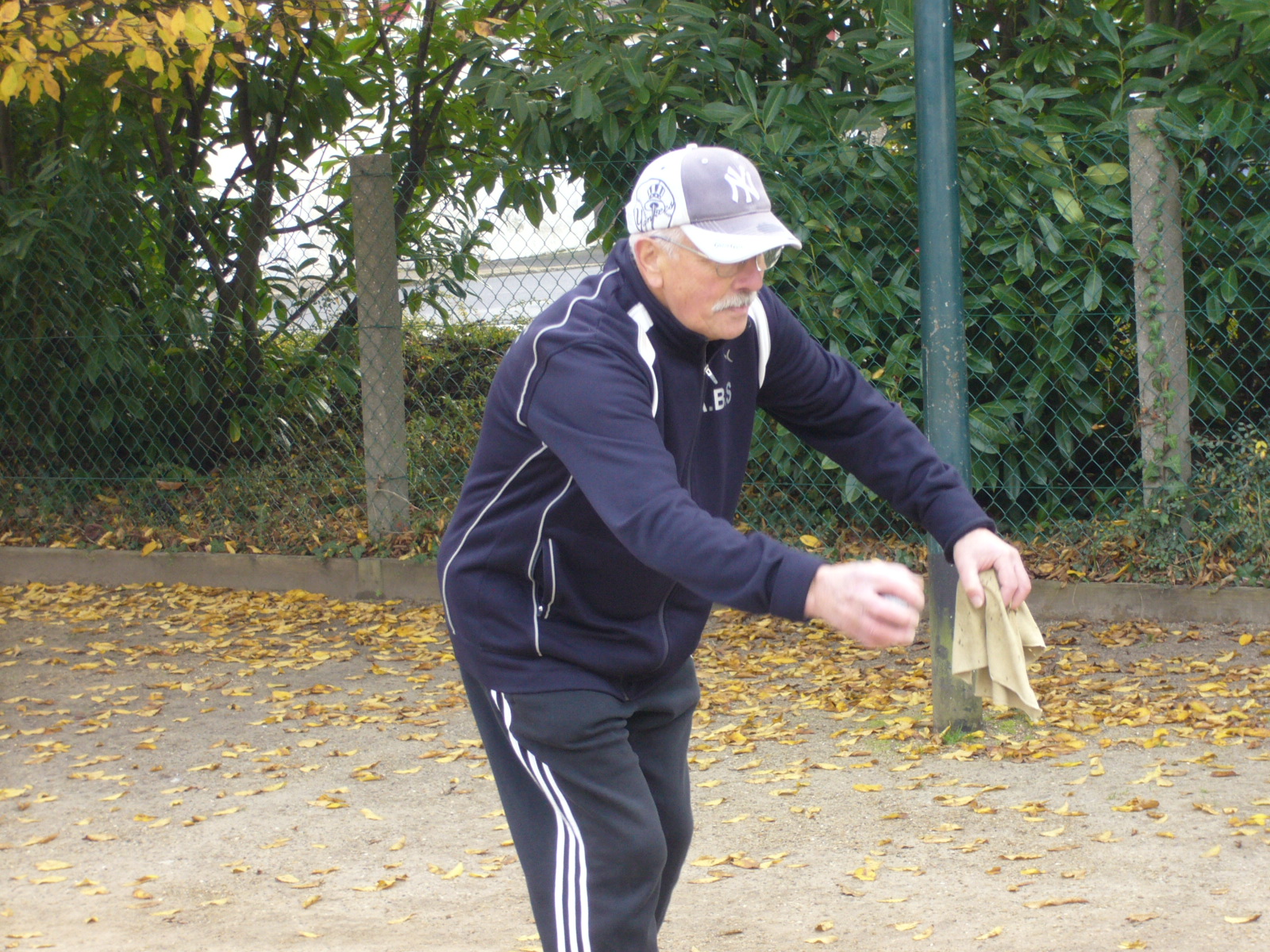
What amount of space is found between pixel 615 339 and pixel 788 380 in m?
0.53

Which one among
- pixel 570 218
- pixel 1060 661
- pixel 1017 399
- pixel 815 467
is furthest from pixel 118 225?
pixel 1060 661

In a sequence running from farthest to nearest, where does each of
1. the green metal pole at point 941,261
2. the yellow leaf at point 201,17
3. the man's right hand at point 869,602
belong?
the yellow leaf at point 201,17, the green metal pole at point 941,261, the man's right hand at point 869,602

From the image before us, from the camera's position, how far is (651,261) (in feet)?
7.35

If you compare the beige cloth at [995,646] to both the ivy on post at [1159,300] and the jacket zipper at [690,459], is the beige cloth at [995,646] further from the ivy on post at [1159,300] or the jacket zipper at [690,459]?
the ivy on post at [1159,300]

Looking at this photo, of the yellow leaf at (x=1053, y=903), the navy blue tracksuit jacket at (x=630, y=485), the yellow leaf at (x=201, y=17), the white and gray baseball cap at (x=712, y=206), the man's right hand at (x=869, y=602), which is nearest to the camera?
the man's right hand at (x=869, y=602)

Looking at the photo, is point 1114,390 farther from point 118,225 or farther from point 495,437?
point 118,225

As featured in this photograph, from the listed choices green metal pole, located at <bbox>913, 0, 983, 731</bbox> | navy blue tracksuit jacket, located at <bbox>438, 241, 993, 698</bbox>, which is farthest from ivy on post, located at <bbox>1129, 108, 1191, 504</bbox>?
navy blue tracksuit jacket, located at <bbox>438, 241, 993, 698</bbox>

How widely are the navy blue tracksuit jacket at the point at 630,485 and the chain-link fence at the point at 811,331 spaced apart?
137 inches

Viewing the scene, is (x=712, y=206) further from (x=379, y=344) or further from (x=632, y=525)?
(x=379, y=344)

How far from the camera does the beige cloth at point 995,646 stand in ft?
7.66

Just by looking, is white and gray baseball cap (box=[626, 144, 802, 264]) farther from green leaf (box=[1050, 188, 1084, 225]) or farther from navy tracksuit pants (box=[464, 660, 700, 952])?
green leaf (box=[1050, 188, 1084, 225])

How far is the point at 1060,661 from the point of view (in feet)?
17.6

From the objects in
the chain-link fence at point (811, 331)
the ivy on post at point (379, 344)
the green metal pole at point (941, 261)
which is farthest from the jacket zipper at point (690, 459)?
the ivy on post at point (379, 344)

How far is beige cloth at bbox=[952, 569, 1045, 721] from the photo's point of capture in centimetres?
234
